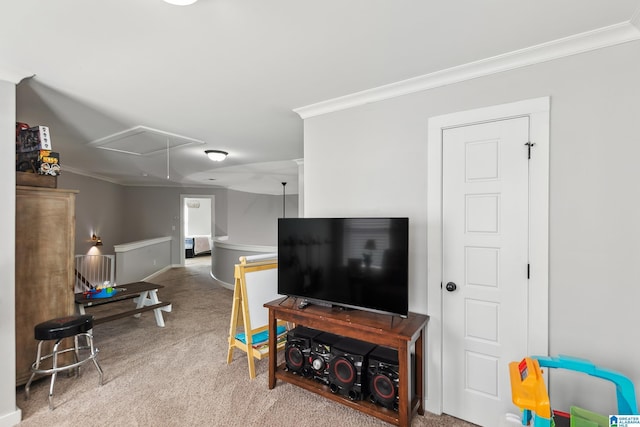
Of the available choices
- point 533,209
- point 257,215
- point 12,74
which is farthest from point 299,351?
point 257,215

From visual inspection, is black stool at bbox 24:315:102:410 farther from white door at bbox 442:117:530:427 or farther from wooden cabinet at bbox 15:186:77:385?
white door at bbox 442:117:530:427

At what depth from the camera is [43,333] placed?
2326mm

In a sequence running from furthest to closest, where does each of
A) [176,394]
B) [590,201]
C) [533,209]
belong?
[176,394]
[533,209]
[590,201]

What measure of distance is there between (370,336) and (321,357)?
57 centimetres

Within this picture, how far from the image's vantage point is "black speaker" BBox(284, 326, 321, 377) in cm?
250

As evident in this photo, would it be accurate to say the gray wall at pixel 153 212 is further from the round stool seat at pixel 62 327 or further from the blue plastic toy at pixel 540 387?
the blue plastic toy at pixel 540 387

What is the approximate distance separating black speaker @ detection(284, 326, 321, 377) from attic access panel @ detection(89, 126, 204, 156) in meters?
2.74

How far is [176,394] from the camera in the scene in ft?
8.12

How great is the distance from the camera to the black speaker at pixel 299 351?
2496 mm

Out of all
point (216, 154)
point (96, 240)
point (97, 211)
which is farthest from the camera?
point (97, 211)

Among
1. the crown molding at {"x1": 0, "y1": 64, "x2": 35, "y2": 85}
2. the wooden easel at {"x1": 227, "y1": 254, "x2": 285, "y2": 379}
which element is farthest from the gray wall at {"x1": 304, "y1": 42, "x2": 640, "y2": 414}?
the crown molding at {"x1": 0, "y1": 64, "x2": 35, "y2": 85}

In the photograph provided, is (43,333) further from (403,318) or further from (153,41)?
(403,318)

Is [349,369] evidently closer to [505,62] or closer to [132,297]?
[505,62]

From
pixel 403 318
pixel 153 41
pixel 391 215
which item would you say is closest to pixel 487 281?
pixel 403 318
